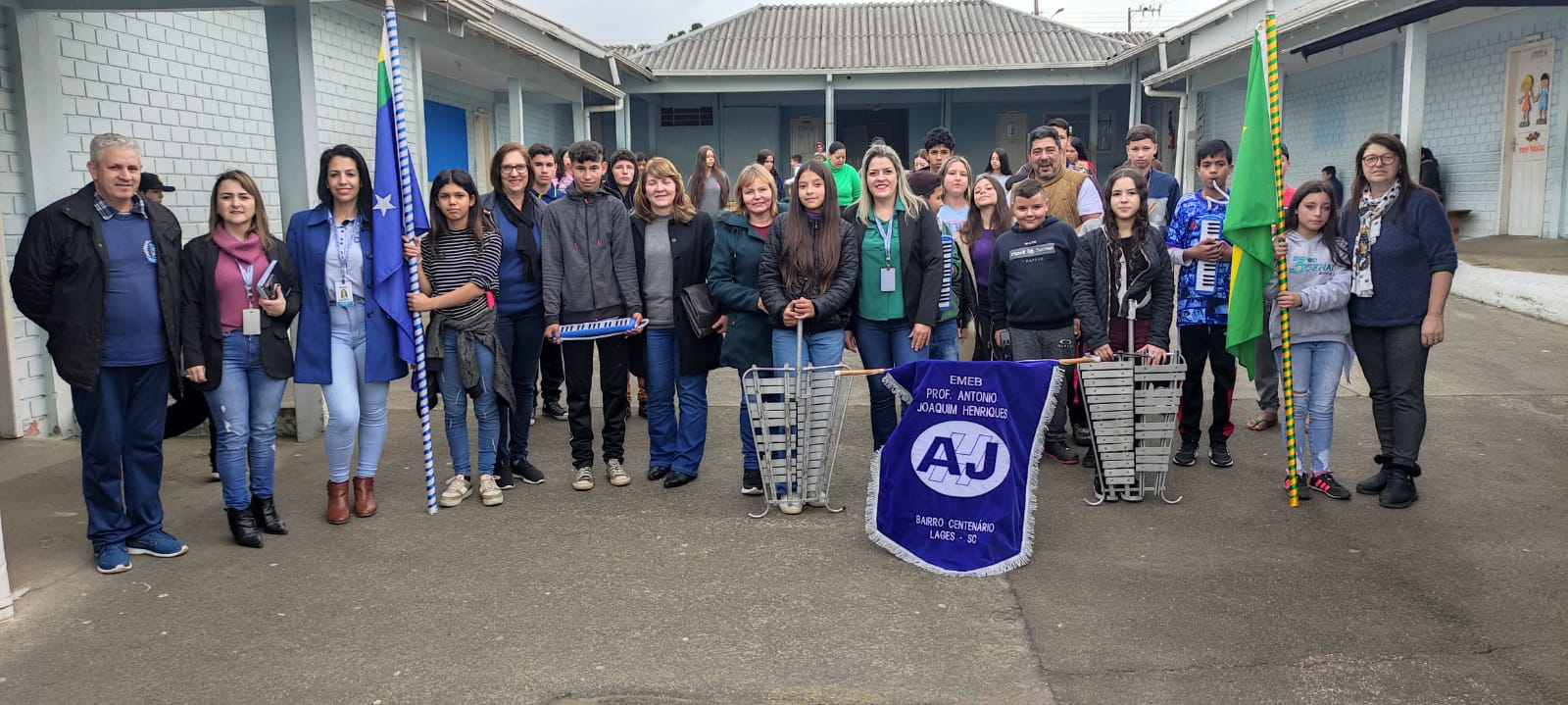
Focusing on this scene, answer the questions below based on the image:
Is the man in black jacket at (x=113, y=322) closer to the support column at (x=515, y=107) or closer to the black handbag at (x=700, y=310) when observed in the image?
the black handbag at (x=700, y=310)

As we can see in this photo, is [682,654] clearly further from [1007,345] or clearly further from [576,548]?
[1007,345]

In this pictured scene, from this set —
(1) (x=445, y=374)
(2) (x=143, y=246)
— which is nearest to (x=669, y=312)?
(1) (x=445, y=374)

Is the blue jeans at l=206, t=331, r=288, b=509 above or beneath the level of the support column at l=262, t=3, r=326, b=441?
beneath

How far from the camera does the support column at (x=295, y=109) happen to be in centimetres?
680

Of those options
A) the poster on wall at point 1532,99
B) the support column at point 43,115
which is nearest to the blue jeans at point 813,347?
the support column at point 43,115

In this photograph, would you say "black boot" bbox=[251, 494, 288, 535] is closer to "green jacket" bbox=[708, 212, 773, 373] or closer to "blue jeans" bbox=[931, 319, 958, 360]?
"green jacket" bbox=[708, 212, 773, 373]

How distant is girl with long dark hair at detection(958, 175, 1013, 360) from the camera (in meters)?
6.46

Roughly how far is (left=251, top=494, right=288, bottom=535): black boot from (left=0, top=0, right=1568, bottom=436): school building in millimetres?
1958

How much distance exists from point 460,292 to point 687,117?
20.2 m

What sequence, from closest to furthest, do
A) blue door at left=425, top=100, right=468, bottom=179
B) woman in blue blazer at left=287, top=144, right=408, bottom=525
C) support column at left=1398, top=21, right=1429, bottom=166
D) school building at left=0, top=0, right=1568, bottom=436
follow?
woman in blue blazer at left=287, top=144, right=408, bottom=525
school building at left=0, top=0, right=1568, bottom=436
support column at left=1398, top=21, right=1429, bottom=166
blue door at left=425, top=100, right=468, bottom=179

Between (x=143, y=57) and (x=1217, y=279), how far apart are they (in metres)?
6.83

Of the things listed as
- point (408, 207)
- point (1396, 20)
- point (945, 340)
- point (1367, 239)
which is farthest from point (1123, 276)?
point (1396, 20)

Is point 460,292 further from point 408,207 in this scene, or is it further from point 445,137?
point 445,137

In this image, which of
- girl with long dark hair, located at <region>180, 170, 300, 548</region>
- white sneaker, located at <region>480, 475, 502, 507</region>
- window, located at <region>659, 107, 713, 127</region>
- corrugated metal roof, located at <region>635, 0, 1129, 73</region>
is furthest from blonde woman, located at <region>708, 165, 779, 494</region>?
window, located at <region>659, 107, 713, 127</region>
